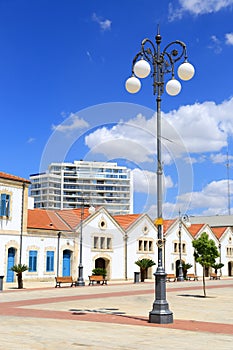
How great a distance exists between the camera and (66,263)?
43875 mm

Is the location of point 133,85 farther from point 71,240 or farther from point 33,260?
point 71,240

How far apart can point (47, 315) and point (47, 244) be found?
2693cm

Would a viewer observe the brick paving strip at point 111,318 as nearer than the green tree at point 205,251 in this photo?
Yes

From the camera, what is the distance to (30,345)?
962 centimetres

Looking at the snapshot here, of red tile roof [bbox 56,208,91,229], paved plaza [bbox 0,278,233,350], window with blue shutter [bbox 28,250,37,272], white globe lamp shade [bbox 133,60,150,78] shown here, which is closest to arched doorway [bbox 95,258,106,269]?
red tile roof [bbox 56,208,91,229]

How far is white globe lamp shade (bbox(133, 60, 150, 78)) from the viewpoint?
14.2 m

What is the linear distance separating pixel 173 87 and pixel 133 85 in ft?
4.16

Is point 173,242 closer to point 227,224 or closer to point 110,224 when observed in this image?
point 110,224

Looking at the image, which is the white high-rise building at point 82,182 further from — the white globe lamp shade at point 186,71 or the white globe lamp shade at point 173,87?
the white globe lamp shade at point 186,71

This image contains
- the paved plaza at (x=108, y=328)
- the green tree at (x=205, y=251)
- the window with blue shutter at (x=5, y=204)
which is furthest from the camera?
the window with blue shutter at (x=5, y=204)

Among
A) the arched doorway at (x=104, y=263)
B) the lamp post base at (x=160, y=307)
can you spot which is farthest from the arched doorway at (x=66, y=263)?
the lamp post base at (x=160, y=307)

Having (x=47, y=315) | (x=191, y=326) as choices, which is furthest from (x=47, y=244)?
(x=191, y=326)

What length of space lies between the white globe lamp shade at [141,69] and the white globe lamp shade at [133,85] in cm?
23

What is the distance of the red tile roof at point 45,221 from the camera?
140ft
